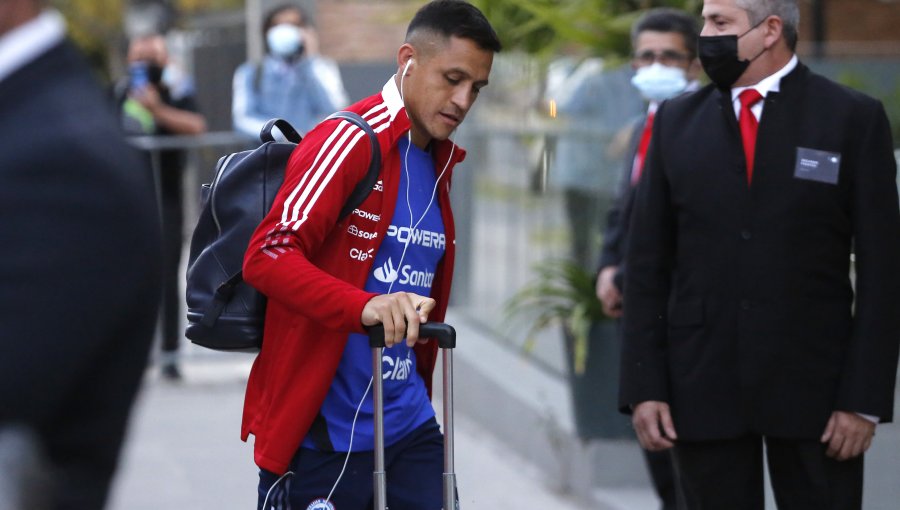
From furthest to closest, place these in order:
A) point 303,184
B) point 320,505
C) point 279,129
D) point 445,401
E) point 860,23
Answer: point 860,23, point 279,129, point 320,505, point 303,184, point 445,401

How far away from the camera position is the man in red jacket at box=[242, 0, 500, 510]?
3.60 m

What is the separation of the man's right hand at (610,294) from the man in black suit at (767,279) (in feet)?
5.15

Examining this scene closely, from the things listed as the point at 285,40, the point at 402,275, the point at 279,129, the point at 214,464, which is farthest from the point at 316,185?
the point at 285,40

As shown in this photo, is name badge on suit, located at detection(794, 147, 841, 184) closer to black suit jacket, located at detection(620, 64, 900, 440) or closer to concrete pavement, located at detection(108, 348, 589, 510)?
black suit jacket, located at detection(620, 64, 900, 440)

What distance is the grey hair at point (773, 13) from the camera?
4.23 m

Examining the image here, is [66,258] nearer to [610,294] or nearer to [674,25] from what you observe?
[610,294]

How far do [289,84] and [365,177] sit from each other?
6.44 metres

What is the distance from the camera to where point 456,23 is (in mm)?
3818

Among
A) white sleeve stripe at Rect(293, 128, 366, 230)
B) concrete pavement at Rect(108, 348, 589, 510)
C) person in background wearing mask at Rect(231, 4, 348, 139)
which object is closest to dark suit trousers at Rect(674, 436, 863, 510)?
white sleeve stripe at Rect(293, 128, 366, 230)

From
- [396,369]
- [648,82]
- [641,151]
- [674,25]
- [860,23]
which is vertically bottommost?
[396,369]

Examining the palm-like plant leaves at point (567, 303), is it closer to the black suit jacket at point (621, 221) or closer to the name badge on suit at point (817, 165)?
the black suit jacket at point (621, 221)

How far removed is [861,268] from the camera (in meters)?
4.04

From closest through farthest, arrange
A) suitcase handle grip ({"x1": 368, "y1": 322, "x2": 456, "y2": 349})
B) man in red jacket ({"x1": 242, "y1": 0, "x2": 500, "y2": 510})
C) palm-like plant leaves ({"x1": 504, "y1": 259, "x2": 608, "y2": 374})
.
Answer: suitcase handle grip ({"x1": 368, "y1": 322, "x2": 456, "y2": 349}) < man in red jacket ({"x1": 242, "y1": 0, "x2": 500, "y2": 510}) < palm-like plant leaves ({"x1": 504, "y1": 259, "x2": 608, "y2": 374})

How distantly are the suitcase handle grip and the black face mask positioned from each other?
132cm
